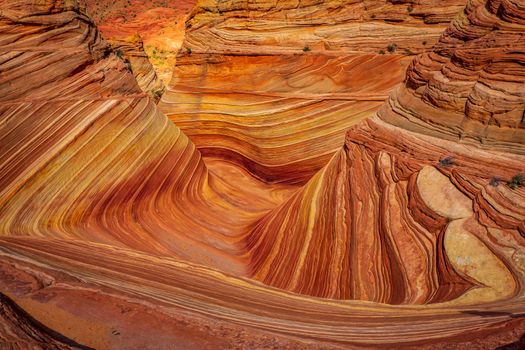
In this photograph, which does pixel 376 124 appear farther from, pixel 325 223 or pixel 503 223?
pixel 503 223

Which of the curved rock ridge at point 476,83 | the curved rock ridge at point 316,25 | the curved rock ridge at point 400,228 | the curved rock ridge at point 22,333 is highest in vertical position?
the curved rock ridge at point 316,25

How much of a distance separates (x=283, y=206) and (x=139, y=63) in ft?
36.1

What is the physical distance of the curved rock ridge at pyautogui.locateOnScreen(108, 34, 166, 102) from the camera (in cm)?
1588

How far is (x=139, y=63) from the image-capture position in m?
16.7

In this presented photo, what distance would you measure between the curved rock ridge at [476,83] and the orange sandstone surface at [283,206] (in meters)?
0.03

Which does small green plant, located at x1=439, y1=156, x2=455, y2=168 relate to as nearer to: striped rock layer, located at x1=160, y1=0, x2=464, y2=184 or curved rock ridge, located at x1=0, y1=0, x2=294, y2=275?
curved rock ridge, located at x1=0, y1=0, x2=294, y2=275

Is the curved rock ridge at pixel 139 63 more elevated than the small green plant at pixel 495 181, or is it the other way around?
the curved rock ridge at pixel 139 63

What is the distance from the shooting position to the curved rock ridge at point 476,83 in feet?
18.3

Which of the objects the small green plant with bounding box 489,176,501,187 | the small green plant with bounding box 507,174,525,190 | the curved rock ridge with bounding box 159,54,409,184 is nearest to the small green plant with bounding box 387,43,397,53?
the curved rock ridge with bounding box 159,54,409,184

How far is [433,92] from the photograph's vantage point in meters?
6.68

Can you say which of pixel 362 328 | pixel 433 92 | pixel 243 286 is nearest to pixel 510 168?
pixel 433 92

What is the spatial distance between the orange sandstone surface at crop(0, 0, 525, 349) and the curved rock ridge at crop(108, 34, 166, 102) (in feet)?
21.1

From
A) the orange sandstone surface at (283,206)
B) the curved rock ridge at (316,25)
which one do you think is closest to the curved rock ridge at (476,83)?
the orange sandstone surface at (283,206)

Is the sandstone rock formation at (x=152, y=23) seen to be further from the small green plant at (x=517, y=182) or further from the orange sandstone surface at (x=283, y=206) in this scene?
the small green plant at (x=517, y=182)
